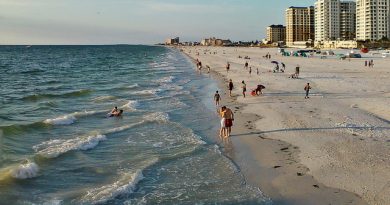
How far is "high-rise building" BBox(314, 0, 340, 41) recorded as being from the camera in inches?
7506

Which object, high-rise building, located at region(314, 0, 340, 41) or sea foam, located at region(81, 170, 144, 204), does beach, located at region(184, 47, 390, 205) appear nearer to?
sea foam, located at region(81, 170, 144, 204)

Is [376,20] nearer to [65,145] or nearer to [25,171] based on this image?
[65,145]

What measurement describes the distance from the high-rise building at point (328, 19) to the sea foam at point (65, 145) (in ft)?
596

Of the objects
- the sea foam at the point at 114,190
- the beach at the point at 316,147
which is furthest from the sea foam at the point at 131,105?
the sea foam at the point at 114,190

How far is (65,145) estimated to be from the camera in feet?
57.7

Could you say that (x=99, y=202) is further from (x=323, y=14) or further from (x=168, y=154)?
(x=323, y=14)

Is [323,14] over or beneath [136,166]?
over

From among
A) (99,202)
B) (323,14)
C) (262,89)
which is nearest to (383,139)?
(99,202)

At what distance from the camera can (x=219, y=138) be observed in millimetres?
18297

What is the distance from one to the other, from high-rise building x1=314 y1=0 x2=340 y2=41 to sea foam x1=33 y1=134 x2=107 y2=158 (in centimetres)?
18179

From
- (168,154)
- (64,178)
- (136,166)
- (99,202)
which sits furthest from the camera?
(168,154)

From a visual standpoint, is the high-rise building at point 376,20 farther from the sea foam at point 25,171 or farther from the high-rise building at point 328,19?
the sea foam at point 25,171

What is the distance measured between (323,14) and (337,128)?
183245 mm

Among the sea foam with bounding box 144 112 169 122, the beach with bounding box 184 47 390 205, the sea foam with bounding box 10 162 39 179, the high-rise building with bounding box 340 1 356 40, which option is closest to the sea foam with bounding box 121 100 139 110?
the sea foam with bounding box 144 112 169 122
